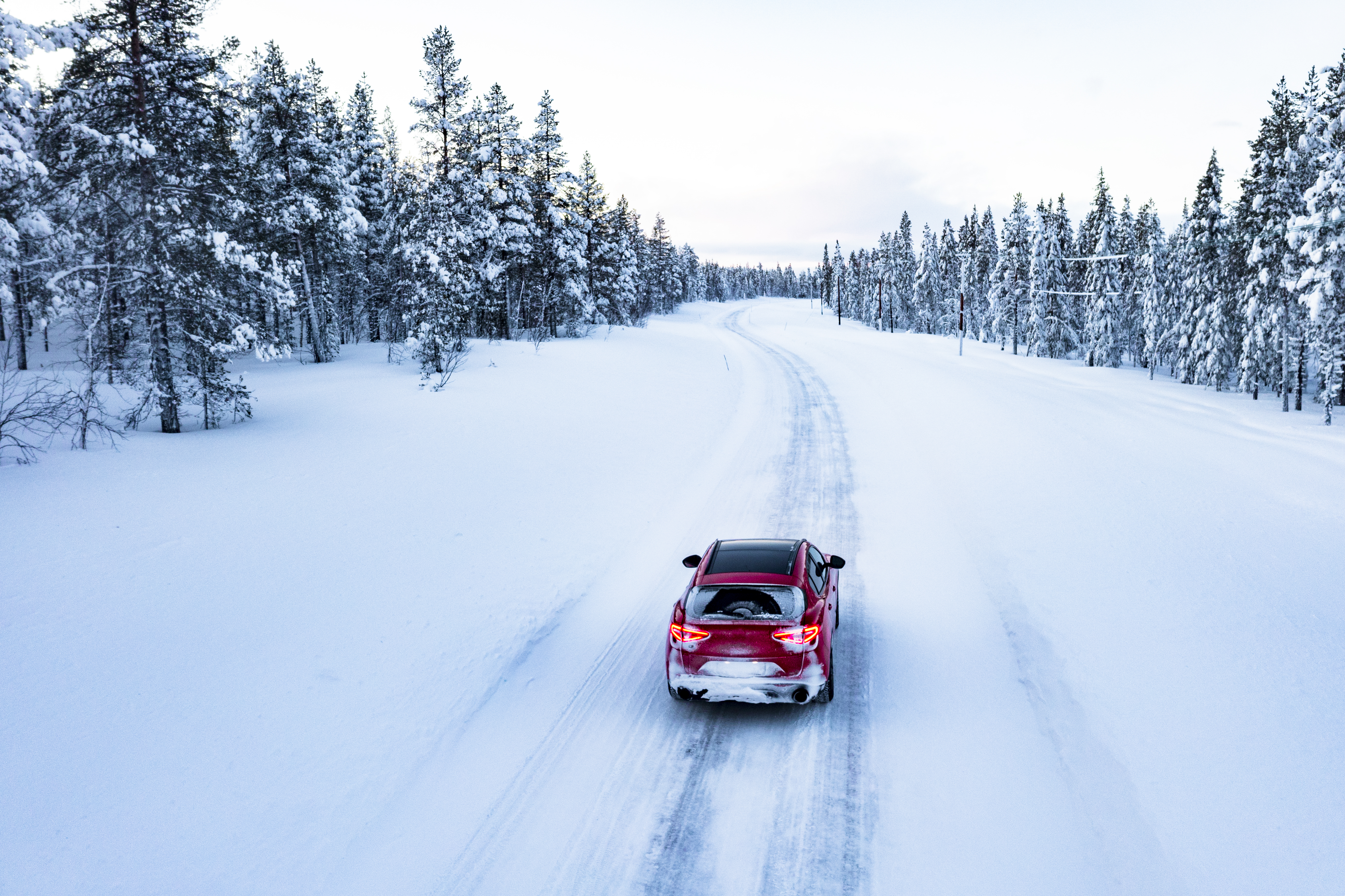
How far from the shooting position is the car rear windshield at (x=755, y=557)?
7.35 meters

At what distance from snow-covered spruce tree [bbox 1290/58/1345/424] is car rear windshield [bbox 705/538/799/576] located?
97.8 ft

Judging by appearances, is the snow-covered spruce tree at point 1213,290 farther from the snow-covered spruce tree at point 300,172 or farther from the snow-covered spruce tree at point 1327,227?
the snow-covered spruce tree at point 300,172

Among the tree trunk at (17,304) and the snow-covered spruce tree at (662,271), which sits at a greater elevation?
the snow-covered spruce tree at (662,271)

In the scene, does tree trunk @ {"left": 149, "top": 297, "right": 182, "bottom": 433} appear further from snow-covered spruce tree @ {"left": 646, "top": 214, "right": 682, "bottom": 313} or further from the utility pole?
snow-covered spruce tree @ {"left": 646, "top": 214, "right": 682, "bottom": 313}

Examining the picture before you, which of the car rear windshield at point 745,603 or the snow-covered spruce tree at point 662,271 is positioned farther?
the snow-covered spruce tree at point 662,271

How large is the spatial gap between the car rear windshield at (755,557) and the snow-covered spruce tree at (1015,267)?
2451 inches

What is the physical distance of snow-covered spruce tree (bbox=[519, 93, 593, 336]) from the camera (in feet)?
131

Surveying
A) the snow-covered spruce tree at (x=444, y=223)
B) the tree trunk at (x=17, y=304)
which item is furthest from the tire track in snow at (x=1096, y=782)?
the snow-covered spruce tree at (x=444, y=223)

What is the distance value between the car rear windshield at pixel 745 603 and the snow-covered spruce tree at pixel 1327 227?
1206 inches

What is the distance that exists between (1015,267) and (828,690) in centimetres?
6837

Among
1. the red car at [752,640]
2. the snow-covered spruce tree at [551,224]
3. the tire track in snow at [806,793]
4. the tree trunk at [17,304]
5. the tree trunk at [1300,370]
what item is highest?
the snow-covered spruce tree at [551,224]

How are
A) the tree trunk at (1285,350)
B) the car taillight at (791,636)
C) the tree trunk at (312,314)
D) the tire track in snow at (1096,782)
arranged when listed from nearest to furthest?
1. the tire track in snow at (1096,782)
2. the car taillight at (791,636)
3. the tree trunk at (312,314)
4. the tree trunk at (1285,350)

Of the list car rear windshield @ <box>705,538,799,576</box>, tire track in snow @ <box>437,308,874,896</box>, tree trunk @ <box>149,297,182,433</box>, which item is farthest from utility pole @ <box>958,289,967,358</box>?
tire track in snow @ <box>437,308,874,896</box>

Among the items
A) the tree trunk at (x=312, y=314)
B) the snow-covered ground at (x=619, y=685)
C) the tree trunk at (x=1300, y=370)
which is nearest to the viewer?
the snow-covered ground at (x=619, y=685)
